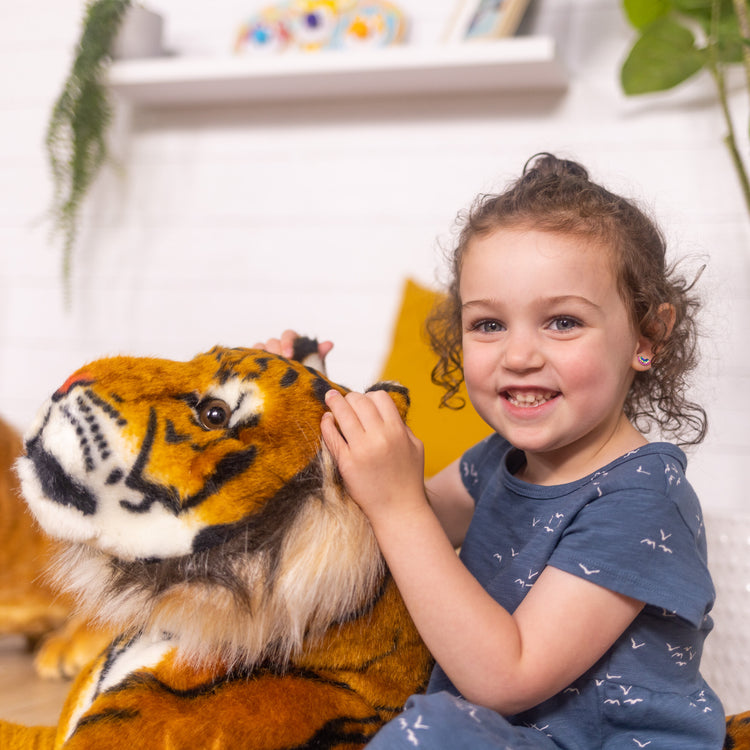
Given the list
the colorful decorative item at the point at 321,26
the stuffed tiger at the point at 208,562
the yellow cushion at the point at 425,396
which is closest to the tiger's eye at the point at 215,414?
the stuffed tiger at the point at 208,562

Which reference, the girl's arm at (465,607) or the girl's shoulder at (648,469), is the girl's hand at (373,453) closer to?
the girl's arm at (465,607)

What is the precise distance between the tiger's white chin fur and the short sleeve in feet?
0.64

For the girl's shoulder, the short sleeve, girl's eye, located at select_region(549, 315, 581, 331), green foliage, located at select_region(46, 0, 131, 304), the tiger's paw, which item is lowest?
the tiger's paw

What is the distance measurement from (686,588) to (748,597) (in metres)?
0.44

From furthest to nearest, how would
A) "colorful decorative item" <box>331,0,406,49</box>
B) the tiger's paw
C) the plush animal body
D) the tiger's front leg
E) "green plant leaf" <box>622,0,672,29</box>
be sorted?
"colorful decorative item" <box>331,0,406,49</box> < "green plant leaf" <box>622,0,672,29</box> < the plush animal body < the tiger's paw < the tiger's front leg

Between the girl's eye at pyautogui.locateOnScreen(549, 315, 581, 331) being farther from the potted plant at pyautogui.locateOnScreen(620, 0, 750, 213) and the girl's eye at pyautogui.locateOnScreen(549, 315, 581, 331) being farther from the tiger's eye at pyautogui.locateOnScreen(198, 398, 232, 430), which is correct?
the potted plant at pyautogui.locateOnScreen(620, 0, 750, 213)

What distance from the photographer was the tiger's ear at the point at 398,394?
2.47 ft

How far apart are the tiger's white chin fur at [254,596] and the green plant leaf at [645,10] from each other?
124 centimetres

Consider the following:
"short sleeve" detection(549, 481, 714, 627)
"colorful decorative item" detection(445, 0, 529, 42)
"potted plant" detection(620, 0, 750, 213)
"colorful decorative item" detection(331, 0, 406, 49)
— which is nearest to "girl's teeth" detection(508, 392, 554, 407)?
"short sleeve" detection(549, 481, 714, 627)

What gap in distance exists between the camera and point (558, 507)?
79 centimetres

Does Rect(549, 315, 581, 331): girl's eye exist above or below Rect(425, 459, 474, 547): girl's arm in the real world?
above

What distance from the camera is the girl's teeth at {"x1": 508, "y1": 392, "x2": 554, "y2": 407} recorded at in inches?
30.8

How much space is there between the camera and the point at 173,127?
196 cm

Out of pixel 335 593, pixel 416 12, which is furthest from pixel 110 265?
pixel 335 593
